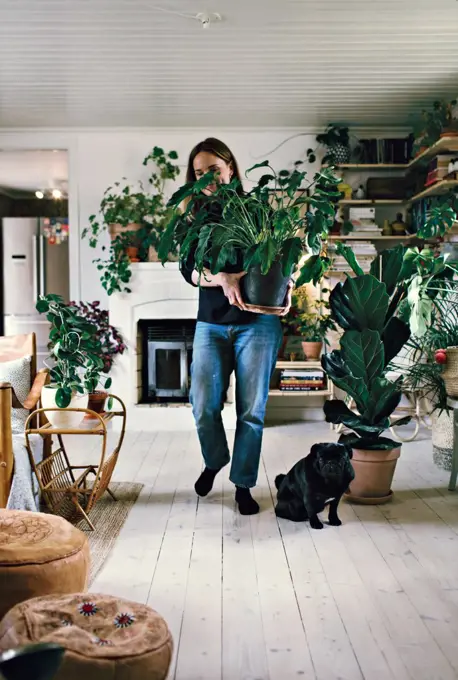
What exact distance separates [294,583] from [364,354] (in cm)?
123

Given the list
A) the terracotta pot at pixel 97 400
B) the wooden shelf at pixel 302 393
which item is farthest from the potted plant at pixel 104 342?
the wooden shelf at pixel 302 393

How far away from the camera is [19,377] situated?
3.19 m

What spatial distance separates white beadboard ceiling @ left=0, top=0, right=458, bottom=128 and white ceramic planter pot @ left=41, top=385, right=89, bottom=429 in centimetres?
195

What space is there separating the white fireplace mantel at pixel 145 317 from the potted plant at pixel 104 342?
1.9 inches

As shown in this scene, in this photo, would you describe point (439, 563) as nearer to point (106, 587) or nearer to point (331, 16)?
point (106, 587)

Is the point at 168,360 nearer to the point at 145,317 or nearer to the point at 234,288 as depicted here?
the point at 145,317

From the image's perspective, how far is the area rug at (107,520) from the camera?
97.8 inches

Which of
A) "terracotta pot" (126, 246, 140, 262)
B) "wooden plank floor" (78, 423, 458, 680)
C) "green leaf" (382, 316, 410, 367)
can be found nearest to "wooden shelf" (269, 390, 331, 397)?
"terracotta pot" (126, 246, 140, 262)

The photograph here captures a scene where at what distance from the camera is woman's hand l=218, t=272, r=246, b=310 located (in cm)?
272

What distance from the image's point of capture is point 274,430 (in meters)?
5.27

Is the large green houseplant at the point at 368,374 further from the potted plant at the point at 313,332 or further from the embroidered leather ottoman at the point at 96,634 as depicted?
the potted plant at the point at 313,332

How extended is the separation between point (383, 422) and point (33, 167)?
18.1 feet

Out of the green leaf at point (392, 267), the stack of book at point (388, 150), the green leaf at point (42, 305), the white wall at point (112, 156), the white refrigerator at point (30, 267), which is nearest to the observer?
the green leaf at point (42, 305)

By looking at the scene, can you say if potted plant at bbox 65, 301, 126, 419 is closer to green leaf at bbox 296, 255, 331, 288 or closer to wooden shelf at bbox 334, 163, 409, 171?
wooden shelf at bbox 334, 163, 409, 171
